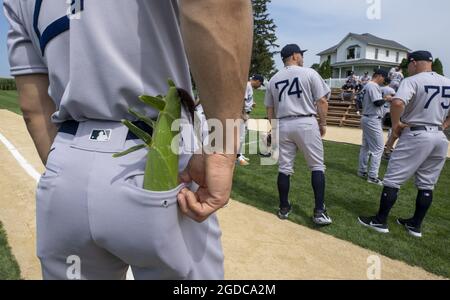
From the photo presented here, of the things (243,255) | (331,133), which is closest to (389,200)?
(243,255)

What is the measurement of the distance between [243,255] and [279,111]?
213 centimetres

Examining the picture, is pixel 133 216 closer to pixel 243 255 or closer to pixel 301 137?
pixel 243 255

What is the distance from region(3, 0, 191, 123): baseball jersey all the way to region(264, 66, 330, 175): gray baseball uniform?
3.44 metres

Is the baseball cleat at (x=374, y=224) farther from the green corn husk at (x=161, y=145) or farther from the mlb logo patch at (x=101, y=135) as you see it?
the mlb logo patch at (x=101, y=135)

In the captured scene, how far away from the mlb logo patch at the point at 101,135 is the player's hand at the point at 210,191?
1.04 feet

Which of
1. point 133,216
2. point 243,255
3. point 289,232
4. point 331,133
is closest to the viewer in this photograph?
point 133,216

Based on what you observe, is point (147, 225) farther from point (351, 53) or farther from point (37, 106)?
point (351, 53)

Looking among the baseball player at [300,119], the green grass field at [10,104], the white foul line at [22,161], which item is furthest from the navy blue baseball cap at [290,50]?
the green grass field at [10,104]

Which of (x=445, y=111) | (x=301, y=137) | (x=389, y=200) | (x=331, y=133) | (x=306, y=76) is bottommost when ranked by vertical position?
(x=331, y=133)

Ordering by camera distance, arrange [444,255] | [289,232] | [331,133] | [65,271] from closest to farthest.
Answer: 1. [65,271]
2. [444,255]
3. [289,232]
4. [331,133]

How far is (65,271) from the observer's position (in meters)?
1.22

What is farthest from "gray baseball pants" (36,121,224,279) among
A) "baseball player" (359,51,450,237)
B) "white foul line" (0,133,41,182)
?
"white foul line" (0,133,41,182)

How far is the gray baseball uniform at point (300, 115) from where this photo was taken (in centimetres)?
440

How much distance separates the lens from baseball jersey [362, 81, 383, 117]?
6.67 metres
